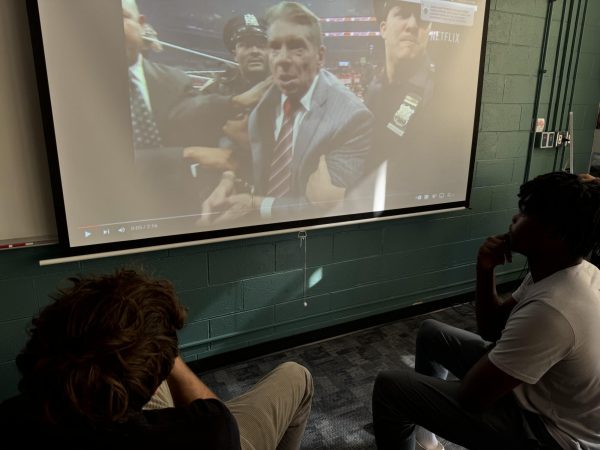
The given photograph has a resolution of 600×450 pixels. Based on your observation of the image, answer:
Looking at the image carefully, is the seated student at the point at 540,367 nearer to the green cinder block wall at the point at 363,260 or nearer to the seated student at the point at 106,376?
the seated student at the point at 106,376

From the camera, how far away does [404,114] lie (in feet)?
7.62

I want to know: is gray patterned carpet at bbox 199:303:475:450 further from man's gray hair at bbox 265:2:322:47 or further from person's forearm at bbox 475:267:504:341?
man's gray hair at bbox 265:2:322:47

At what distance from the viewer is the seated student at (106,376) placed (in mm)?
677

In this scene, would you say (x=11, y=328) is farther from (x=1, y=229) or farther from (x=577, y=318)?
(x=577, y=318)

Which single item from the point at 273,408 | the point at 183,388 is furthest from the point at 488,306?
the point at 183,388

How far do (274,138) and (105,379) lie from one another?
4.87 feet

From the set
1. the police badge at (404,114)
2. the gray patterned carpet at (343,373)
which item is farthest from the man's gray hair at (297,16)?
the gray patterned carpet at (343,373)

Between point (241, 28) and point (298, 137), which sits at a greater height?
point (241, 28)

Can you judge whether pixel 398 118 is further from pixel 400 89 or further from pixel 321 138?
pixel 321 138

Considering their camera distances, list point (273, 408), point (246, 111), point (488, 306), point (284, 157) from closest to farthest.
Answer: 1. point (273, 408)
2. point (488, 306)
3. point (246, 111)
4. point (284, 157)

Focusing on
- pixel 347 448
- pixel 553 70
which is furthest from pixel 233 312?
pixel 553 70

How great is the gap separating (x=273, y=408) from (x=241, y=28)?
147cm

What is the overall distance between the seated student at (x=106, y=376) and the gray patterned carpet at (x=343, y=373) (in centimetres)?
115

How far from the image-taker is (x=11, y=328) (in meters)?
1.74
